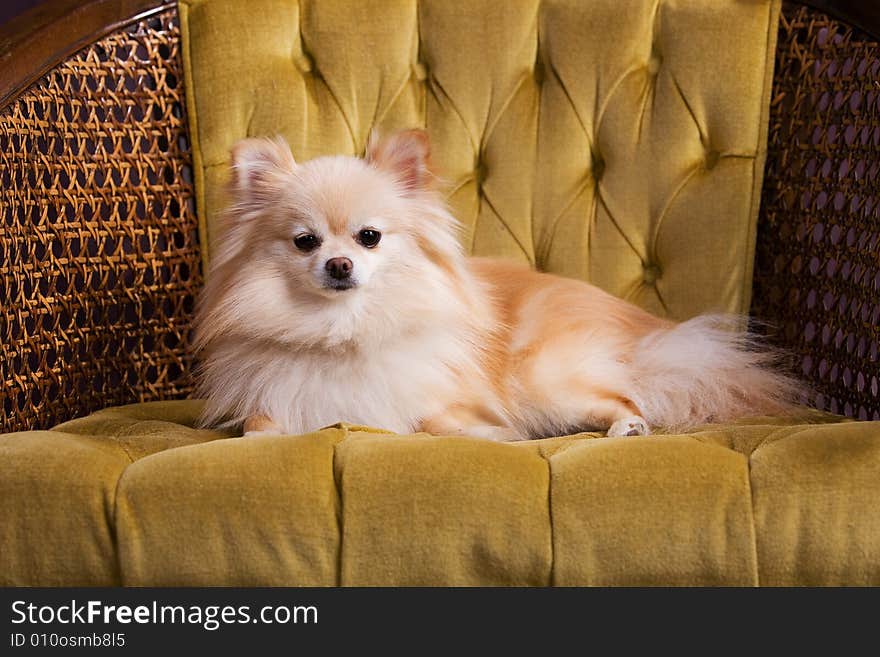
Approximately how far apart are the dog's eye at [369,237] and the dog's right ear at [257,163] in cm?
20

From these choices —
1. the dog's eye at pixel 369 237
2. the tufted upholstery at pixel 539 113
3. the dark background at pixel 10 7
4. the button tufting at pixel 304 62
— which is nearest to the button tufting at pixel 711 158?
the tufted upholstery at pixel 539 113

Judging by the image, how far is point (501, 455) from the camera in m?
1.34

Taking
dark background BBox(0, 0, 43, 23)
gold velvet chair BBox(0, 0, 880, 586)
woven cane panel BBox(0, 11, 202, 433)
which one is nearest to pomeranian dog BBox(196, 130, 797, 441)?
gold velvet chair BBox(0, 0, 880, 586)

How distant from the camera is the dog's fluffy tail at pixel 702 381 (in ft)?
5.94

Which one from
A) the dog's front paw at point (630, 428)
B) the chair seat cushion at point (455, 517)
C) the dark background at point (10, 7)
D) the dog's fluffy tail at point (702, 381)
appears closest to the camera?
the chair seat cushion at point (455, 517)

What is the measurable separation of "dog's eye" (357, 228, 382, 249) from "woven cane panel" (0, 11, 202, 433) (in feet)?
1.99

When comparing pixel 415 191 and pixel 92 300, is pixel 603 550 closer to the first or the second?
pixel 415 191

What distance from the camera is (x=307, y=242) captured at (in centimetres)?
178

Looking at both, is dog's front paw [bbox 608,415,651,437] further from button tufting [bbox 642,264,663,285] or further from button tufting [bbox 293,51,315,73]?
button tufting [bbox 293,51,315,73]

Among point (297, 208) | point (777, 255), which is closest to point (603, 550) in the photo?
point (297, 208)

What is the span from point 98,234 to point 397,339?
2.30 feet

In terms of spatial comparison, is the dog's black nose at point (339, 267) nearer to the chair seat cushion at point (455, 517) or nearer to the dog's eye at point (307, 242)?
the dog's eye at point (307, 242)

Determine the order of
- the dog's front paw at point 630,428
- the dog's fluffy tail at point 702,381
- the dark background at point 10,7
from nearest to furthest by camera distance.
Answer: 1. the dog's front paw at point 630,428
2. the dog's fluffy tail at point 702,381
3. the dark background at point 10,7

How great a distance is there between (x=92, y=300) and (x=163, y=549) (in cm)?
88
